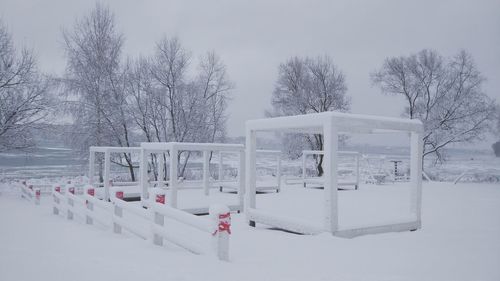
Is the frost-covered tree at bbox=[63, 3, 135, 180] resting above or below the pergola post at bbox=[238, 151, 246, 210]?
above

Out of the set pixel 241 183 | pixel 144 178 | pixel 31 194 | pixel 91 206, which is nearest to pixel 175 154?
pixel 241 183

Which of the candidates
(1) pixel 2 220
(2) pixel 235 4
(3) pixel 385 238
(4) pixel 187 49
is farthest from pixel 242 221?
(4) pixel 187 49

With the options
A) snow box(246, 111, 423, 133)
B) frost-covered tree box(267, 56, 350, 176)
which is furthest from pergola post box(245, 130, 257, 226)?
frost-covered tree box(267, 56, 350, 176)

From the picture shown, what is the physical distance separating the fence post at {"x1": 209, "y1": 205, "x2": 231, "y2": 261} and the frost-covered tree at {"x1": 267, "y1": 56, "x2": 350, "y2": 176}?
78.5 feet

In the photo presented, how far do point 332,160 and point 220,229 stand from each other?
299cm

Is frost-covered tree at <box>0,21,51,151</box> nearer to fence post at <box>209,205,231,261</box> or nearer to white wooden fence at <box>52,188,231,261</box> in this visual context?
white wooden fence at <box>52,188,231,261</box>

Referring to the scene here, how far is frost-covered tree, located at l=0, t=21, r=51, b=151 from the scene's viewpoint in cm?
1605

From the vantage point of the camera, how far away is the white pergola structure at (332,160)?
275 inches

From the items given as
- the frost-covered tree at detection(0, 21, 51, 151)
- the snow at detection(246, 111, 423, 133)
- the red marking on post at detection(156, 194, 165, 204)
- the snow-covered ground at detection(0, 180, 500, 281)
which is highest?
the frost-covered tree at detection(0, 21, 51, 151)

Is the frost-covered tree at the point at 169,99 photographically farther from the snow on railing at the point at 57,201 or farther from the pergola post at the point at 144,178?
the snow on railing at the point at 57,201

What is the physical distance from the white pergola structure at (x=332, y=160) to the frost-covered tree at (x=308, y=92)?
19.6m

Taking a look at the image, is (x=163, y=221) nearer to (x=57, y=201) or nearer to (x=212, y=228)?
(x=212, y=228)

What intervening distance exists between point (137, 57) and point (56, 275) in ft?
69.7

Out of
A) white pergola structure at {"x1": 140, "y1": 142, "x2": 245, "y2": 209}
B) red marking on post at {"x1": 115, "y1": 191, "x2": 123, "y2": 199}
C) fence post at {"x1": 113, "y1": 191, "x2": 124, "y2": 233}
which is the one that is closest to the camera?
fence post at {"x1": 113, "y1": 191, "x2": 124, "y2": 233}
